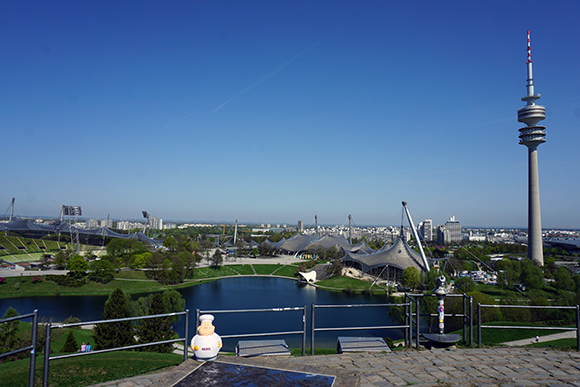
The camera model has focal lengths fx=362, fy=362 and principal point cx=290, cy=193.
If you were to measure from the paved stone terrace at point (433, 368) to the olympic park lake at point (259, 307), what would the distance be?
1224 centimetres

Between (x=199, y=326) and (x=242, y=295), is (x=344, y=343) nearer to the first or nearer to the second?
(x=199, y=326)

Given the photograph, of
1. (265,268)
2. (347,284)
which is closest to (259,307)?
(347,284)

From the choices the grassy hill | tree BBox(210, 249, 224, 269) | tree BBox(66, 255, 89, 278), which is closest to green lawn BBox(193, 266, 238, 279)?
tree BBox(210, 249, 224, 269)

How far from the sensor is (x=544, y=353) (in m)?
5.49

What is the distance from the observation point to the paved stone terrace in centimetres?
405

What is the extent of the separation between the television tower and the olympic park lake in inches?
1077

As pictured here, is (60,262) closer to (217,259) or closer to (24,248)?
(24,248)

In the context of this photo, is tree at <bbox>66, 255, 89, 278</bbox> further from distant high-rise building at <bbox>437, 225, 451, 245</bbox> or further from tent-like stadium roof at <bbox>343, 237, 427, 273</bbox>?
distant high-rise building at <bbox>437, 225, 451, 245</bbox>

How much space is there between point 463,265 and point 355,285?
18.1 m

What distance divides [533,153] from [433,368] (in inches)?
2157

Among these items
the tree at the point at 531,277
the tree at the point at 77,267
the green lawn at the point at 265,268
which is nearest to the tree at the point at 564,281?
the tree at the point at 531,277

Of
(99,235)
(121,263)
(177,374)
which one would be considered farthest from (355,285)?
(99,235)

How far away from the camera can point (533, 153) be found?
49.0 meters

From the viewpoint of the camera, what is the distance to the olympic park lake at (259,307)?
21359 mm
